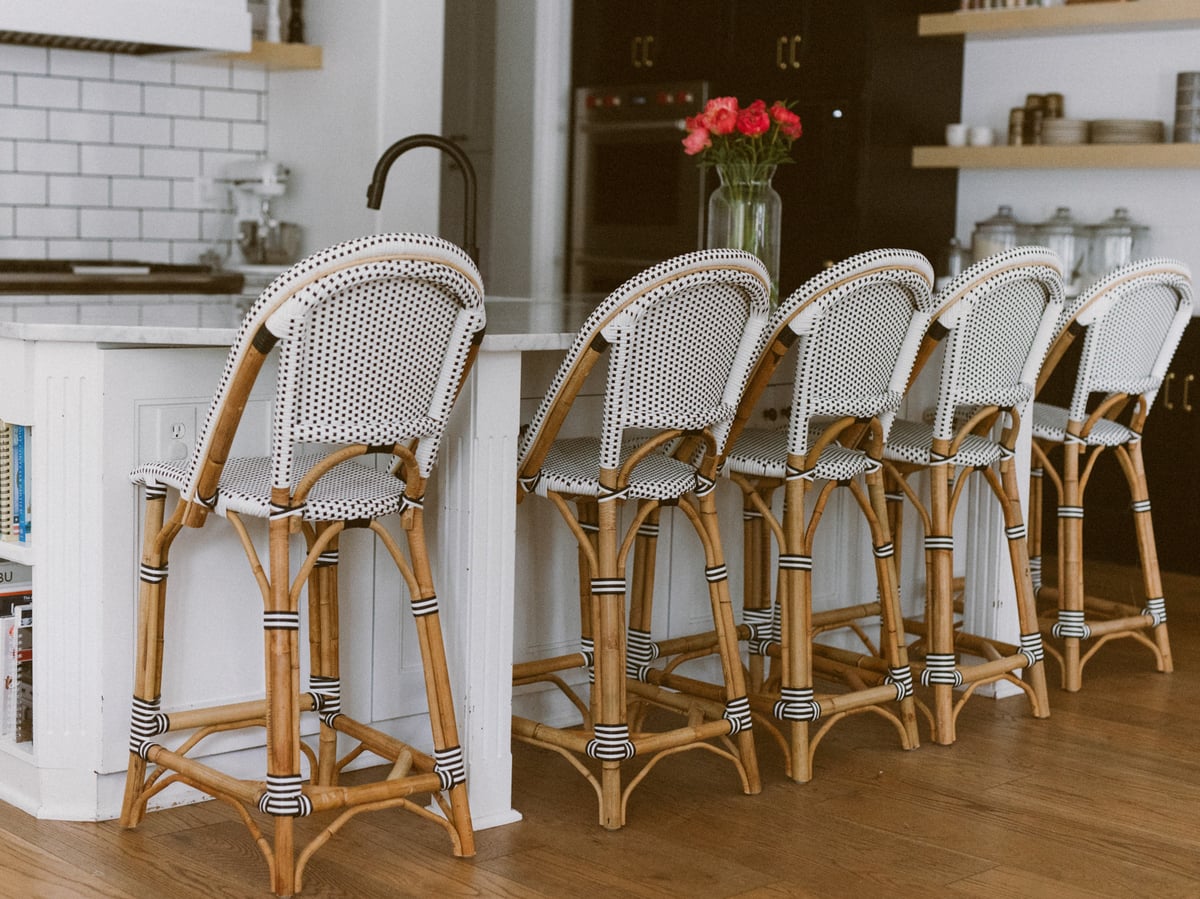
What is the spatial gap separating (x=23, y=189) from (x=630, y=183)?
219 cm

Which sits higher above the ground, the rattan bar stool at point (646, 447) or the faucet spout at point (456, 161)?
the faucet spout at point (456, 161)

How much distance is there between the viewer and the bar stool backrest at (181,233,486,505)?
228 centimetres

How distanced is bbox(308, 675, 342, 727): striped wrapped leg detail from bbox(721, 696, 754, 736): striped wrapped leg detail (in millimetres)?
693

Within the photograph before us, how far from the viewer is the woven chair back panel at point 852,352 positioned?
9.78ft

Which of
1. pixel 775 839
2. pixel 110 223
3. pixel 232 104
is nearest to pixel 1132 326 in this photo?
pixel 775 839

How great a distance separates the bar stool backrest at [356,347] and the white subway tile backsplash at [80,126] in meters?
3.01

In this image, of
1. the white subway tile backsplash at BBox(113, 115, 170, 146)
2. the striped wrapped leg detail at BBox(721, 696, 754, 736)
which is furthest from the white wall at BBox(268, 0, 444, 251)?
the striped wrapped leg detail at BBox(721, 696, 754, 736)

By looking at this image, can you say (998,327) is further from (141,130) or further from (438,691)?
(141,130)

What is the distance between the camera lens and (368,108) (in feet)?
16.5

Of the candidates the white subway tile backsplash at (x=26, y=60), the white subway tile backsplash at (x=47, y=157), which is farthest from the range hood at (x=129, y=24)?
the white subway tile backsplash at (x=47, y=157)

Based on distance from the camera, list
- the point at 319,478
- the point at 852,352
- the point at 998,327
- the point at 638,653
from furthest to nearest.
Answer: the point at 998,327, the point at 638,653, the point at 852,352, the point at 319,478

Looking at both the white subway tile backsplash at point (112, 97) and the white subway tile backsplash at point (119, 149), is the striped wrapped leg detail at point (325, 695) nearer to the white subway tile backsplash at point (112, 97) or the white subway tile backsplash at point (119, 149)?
the white subway tile backsplash at point (119, 149)

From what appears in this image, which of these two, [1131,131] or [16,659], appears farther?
[1131,131]

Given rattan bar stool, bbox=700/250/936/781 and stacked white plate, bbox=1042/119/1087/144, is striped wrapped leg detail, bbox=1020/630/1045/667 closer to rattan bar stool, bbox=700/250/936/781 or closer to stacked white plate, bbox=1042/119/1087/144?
rattan bar stool, bbox=700/250/936/781
